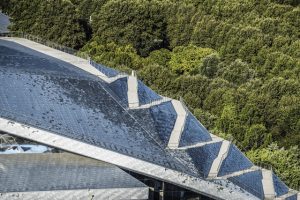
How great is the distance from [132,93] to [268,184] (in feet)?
27.9

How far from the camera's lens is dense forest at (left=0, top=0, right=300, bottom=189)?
160ft

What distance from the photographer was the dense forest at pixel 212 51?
4887 centimetres

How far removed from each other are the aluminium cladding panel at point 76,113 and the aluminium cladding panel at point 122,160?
0.31 m


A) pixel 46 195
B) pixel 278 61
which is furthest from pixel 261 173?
pixel 278 61

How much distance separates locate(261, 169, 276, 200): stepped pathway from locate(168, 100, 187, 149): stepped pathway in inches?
202

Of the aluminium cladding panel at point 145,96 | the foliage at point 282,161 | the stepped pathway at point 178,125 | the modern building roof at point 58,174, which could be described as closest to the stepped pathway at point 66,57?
the aluminium cladding panel at point 145,96

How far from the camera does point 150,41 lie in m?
71.8

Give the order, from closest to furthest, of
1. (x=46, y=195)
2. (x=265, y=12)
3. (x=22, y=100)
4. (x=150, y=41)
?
(x=46, y=195) → (x=22, y=100) → (x=150, y=41) → (x=265, y=12)

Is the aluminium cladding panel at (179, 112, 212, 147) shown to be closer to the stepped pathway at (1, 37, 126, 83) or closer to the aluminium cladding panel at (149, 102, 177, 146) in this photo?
the aluminium cladding panel at (149, 102, 177, 146)

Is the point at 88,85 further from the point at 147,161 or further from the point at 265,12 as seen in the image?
the point at 265,12

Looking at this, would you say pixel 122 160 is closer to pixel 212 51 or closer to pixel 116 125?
pixel 116 125

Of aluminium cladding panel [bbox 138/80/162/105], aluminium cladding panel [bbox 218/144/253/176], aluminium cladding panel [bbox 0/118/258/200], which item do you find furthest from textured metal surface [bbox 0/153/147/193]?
aluminium cladding panel [bbox 138/80/162/105]

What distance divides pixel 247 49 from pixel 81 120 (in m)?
40.0

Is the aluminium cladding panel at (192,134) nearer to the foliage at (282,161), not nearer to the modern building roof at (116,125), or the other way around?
the modern building roof at (116,125)
